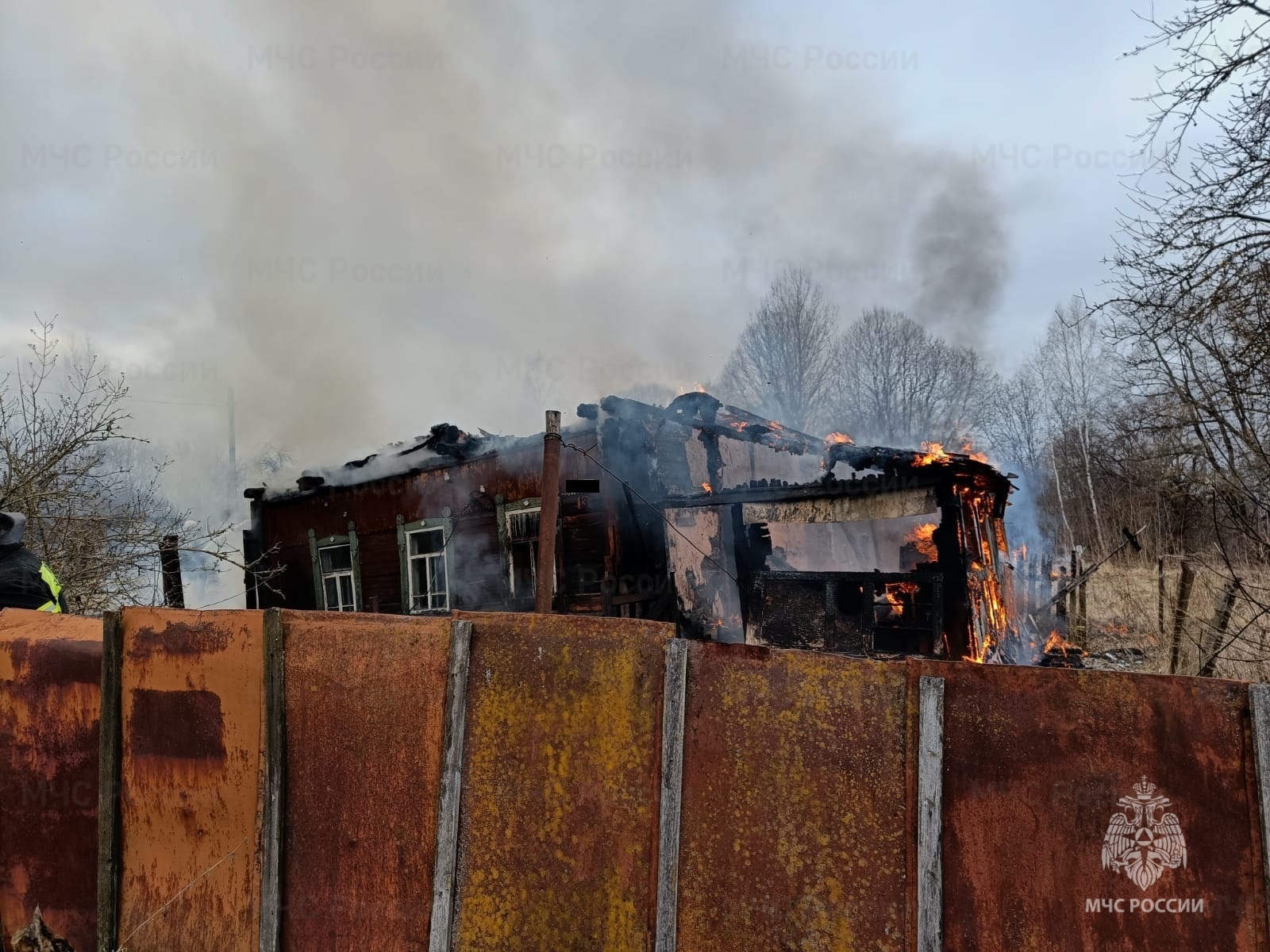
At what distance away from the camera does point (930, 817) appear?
2.43 meters

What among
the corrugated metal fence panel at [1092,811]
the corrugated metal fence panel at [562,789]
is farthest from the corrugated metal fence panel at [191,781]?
the corrugated metal fence panel at [1092,811]

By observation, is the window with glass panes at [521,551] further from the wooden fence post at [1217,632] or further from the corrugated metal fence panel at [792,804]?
the corrugated metal fence panel at [792,804]

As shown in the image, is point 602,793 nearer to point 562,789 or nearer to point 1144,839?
point 562,789

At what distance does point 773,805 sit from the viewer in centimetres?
262

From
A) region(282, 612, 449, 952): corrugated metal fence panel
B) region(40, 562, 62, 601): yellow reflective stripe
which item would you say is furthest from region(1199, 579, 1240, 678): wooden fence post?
region(40, 562, 62, 601): yellow reflective stripe

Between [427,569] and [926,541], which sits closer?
[926,541]

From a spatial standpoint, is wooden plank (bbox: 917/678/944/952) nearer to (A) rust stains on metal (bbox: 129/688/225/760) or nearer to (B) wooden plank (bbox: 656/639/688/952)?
(B) wooden plank (bbox: 656/639/688/952)

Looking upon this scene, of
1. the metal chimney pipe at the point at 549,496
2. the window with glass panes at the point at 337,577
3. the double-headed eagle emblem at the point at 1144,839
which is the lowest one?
the window with glass panes at the point at 337,577

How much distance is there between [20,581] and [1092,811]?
5.59m

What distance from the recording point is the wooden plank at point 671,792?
104 inches

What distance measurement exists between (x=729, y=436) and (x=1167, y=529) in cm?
1335

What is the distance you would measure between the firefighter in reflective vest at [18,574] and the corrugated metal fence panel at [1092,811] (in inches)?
197

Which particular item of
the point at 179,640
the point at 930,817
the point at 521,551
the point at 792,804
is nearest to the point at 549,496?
the point at 179,640

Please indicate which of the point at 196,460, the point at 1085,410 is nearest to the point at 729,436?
the point at 196,460
